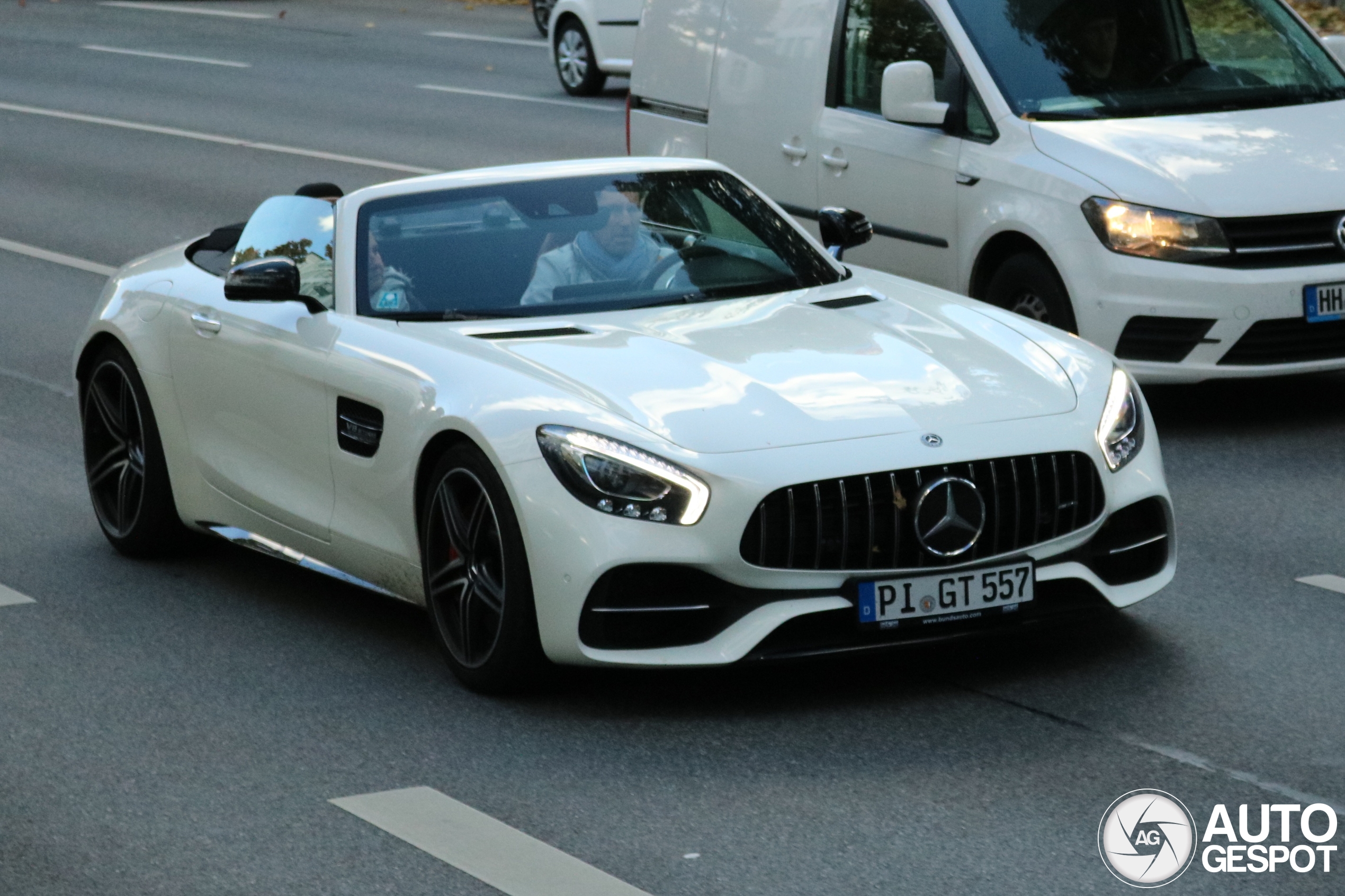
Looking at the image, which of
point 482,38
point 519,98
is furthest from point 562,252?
point 482,38

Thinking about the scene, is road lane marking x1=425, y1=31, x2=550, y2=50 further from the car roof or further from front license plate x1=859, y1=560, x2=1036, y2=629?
front license plate x1=859, y1=560, x2=1036, y2=629

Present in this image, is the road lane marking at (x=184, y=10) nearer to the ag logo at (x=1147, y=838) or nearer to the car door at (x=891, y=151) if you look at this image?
the car door at (x=891, y=151)

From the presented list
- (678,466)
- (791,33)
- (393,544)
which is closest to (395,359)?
(393,544)

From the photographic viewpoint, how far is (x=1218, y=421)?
356 inches

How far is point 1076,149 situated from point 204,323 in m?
3.68

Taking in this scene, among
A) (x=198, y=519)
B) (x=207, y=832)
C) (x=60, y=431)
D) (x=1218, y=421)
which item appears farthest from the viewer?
(x=60, y=431)

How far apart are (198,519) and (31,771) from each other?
1979mm

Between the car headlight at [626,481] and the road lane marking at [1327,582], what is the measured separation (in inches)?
86.2

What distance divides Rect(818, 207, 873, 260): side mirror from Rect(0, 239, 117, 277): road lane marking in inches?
286

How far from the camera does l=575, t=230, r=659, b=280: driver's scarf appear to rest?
21.8 feet


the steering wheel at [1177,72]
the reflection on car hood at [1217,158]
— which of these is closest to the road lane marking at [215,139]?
the steering wheel at [1177,72]

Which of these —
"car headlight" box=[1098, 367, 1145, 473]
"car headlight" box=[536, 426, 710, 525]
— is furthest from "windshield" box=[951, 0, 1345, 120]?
"car headlight" box=[536, 426, 710, 525]

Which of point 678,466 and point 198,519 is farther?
point 198,519

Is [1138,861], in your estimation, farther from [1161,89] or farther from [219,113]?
[219,113]
